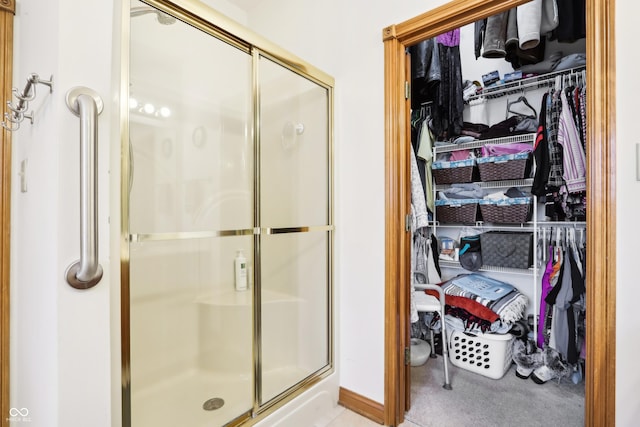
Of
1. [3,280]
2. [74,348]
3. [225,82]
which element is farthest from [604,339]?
[3,280]

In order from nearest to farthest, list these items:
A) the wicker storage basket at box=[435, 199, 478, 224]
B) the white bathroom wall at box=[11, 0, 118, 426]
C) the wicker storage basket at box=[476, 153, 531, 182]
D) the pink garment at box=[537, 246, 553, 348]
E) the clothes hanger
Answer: the white bathroom wall at box=[11, 0, 118, 426]
the pink garment at box=[537, 246, 553, 348]
the wicker storage basket at box=[476, 153, 531, 182]
the clothes hanger
the wicker storage basket at box=[435, 199, 478, 224]

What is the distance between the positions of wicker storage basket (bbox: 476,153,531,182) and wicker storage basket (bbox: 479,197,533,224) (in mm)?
173

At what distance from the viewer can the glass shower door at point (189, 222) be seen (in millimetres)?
1189

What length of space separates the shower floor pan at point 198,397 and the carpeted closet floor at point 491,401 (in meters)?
0.76

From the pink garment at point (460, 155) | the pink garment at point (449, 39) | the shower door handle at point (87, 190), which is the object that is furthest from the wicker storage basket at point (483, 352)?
the shower door handle at point (87, 190)

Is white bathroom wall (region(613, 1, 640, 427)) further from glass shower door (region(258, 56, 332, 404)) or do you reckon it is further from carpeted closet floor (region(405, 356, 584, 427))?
glass shower door (region(258, 56, 332, 404))

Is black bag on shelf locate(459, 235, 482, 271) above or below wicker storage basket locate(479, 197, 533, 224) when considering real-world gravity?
below

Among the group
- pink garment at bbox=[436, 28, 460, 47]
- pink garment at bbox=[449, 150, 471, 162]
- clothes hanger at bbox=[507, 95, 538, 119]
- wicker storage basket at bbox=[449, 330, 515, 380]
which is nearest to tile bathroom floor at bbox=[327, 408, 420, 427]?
wicker storage basket at bbox=[449, 330, 515, 380]

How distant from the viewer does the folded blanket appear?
2.14 metres

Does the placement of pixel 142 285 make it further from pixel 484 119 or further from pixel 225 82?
pixel 484 119

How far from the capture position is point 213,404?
4.71ft

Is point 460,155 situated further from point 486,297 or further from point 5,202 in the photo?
point 5,202

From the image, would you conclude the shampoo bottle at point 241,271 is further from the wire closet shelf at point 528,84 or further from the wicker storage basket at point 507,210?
the wire closet shelf at point 528,84

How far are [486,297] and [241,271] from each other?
67.9 inches
